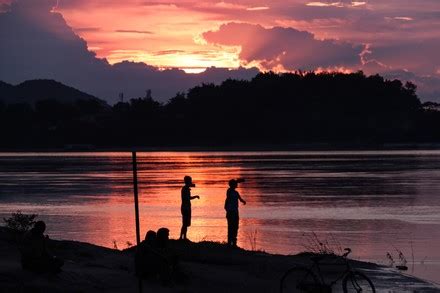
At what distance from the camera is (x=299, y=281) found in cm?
1709

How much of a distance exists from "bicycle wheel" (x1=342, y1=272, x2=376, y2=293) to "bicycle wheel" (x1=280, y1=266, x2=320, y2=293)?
0.65 m

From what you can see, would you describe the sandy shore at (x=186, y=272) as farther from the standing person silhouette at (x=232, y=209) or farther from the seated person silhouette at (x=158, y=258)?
the standing person silhouette at (x=232, y=209)

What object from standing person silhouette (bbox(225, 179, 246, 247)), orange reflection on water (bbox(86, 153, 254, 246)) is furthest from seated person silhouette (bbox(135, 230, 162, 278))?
orange reflection on water (bbox(86, 153, 254, 246))

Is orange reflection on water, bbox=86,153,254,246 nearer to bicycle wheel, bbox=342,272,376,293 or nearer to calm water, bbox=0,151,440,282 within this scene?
calm water, bbox=0,151,440,282

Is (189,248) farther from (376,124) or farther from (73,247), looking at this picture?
(376,124)

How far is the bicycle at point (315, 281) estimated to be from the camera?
16422 millimetres

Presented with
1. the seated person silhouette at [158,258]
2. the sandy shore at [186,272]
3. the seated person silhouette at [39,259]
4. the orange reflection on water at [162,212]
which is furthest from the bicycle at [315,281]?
the orange reflection on water at [162,212]

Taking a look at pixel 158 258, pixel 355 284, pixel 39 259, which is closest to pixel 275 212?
pixel 355 284

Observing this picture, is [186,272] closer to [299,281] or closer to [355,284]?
[299,281]

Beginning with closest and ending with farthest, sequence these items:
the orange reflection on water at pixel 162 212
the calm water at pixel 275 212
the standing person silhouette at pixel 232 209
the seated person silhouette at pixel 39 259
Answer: the seated person silhouette at pixel 39 259
the standing person silhouette at pixel 232 209
the calm water at pixel 275 212
the orange reflection on water at pixel 162 212

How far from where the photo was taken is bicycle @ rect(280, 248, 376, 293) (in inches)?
647

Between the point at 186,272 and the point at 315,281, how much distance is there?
326cm

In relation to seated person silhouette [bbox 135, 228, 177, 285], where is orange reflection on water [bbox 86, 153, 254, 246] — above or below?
below

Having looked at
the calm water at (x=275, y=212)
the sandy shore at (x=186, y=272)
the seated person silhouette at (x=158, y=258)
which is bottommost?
the calm water at (x=275, y=212)
